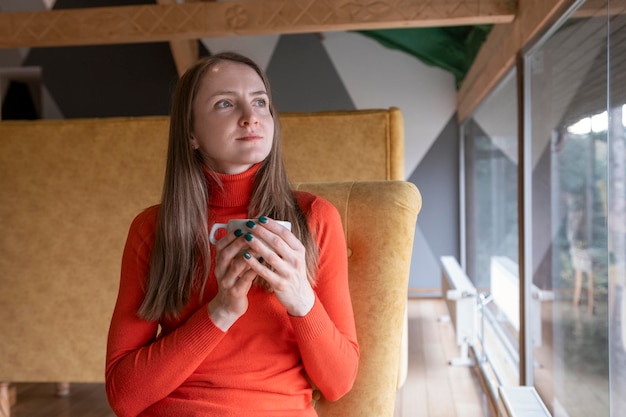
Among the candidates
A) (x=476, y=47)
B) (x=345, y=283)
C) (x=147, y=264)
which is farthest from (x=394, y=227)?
(x=476, y=47)

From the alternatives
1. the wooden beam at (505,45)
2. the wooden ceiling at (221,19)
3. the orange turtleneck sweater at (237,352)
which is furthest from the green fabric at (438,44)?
the orange turtleneck sweater at (237,352)

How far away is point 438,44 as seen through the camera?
216 inches

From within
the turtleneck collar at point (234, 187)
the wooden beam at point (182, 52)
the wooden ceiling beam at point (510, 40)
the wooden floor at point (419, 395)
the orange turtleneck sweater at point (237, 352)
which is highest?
the wooden beam at point (182, 52)

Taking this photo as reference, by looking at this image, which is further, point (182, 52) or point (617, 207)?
point (182, 52)

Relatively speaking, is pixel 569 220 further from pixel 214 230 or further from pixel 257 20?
pixel 257 20

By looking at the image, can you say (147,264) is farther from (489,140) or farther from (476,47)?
(476,47)

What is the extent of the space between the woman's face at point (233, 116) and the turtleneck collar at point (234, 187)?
0.8 inches

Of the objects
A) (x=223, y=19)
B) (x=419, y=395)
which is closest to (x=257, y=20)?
(x=223, y=19)

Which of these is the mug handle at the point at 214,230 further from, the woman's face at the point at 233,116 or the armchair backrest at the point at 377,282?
the armchair backrest at the point at 377,282

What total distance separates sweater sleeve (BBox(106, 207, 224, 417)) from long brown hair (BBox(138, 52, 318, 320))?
0.03 m

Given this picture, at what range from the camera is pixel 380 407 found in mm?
1330

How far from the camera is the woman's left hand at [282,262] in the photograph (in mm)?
1085

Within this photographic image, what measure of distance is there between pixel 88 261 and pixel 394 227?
1600 millimetres

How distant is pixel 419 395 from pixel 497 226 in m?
1.13
